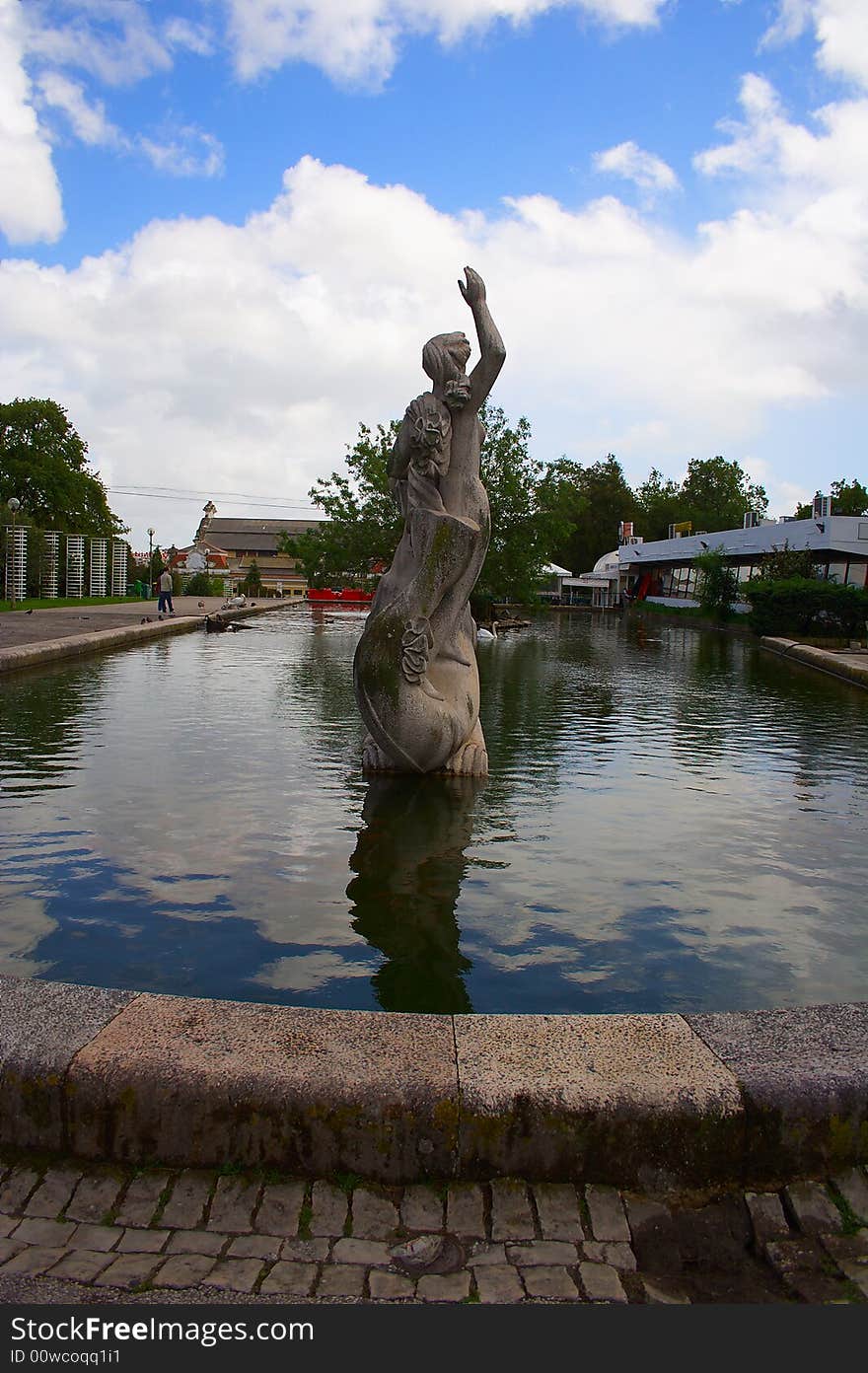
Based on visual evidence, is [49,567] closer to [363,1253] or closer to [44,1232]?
[44,1232]

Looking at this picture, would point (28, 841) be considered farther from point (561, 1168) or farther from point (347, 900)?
point (561, 1168)

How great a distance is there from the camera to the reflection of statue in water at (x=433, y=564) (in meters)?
6.83

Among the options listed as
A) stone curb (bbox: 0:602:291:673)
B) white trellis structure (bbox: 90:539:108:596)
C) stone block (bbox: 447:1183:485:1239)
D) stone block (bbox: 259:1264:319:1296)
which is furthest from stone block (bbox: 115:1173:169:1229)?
white trellis structure (bbox: 90:539:108:596)

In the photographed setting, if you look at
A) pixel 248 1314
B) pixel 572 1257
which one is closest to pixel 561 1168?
pixel 572 1257

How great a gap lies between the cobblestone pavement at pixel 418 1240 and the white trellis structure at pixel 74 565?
43.1m

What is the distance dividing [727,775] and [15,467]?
46.4 metres

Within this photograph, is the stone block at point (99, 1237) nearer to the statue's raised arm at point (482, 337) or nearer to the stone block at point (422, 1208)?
the stone block at point (422, 1208)

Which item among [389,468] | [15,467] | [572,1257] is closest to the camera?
[572,1257]

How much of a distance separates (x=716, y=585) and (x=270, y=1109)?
39978mm

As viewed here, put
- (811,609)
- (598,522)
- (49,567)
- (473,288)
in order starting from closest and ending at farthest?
(473,288), (811,609), (49,567), (598,522)

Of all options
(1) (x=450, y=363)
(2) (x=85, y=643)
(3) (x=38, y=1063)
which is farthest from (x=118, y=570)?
(3) (x=38, y=1063)

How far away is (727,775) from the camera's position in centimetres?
830

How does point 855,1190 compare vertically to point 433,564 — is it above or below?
below

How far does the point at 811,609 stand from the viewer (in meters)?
27.2
